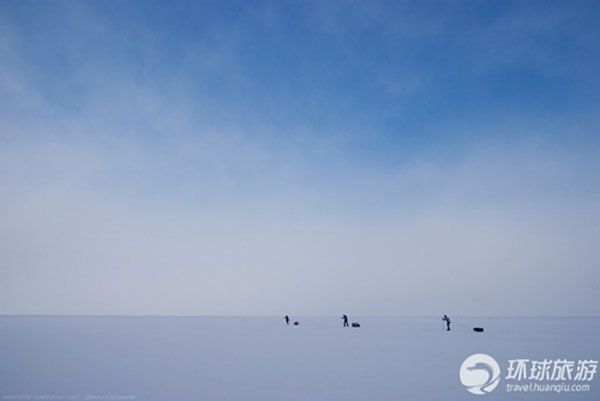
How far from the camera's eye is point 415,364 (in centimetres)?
1450

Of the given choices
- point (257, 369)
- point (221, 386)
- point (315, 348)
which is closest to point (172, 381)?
point (221, 386)

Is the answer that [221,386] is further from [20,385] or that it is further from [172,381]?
[20,385]

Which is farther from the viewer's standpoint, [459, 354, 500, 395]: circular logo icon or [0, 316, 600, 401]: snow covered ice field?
[459, 354, 500, 395]: circular logo icon

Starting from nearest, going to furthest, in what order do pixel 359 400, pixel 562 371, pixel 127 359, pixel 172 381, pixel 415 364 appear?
1. pixel 359 400
2. pixel 172 381
3. pixel 562 371
4. pixel 415 364
5. pixel 127 359

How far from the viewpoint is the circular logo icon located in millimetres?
10922

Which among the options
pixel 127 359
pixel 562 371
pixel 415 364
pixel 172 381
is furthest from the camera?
pixel 127 359

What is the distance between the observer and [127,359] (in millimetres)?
15930

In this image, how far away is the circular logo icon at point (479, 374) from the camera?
430 inches

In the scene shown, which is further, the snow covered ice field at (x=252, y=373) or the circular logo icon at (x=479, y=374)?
the circular logo icon at (x=479, y=374)

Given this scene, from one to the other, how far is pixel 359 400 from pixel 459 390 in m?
2.95

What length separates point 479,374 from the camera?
12.4m

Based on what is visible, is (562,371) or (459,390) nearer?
(459,390)

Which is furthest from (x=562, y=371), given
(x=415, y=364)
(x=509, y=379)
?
(x=415, y=364)

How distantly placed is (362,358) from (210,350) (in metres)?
7.35
